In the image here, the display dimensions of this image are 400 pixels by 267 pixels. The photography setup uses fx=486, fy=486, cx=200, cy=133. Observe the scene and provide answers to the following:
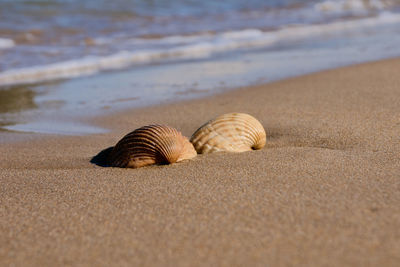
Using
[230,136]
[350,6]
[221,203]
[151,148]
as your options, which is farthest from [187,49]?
[350,6]

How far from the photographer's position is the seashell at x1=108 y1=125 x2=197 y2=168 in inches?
111

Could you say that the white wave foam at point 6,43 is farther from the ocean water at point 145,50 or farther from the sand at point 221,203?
the sand at point 221,203

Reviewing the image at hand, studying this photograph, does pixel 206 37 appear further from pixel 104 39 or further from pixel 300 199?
pixel 300 199

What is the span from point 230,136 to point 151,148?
0.57 meters

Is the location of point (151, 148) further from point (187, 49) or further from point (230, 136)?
point (187, 49)

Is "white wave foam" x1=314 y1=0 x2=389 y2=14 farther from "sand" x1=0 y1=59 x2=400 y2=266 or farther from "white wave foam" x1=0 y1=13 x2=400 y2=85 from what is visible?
"sand" x1=0 y1=59 x2=400 y2=266

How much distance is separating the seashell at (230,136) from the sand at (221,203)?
0.32ft

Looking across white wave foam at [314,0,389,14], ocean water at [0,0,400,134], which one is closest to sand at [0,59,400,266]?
ocean water at [0,0,400,134]

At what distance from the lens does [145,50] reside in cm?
895

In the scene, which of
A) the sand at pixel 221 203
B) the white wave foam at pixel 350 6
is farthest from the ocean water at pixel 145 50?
the sand at pixel 221 203

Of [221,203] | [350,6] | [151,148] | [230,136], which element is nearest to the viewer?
[221,203]

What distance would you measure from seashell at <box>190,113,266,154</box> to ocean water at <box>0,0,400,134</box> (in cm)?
149

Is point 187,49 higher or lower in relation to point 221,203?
higher

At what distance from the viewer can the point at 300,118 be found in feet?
12.9
